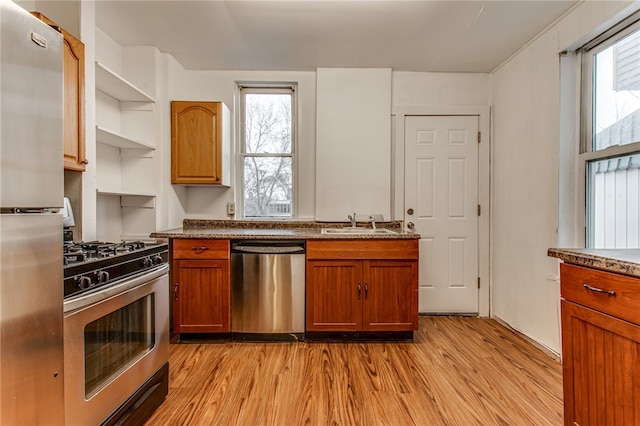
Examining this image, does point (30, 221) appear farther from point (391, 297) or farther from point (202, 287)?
point (391, 297)

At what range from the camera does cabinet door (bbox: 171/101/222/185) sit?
2.92 meters

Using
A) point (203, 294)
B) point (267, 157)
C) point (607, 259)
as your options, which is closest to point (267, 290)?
point (203, 294)

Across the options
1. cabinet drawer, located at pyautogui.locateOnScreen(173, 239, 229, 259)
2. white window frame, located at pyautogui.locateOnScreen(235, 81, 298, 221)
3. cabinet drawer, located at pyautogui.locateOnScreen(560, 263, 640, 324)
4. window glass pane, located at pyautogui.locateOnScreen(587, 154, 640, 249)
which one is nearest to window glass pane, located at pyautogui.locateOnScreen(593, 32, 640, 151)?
window glass pane, located at pyautogui.locateOnScreen(587, 154, 640, 249)

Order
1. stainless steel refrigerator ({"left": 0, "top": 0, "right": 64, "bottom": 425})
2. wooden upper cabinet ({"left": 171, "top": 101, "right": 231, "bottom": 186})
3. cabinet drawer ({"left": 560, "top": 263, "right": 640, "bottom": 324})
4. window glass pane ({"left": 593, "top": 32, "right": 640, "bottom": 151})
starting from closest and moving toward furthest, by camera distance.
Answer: stainless steel refrigerator ({"left": 0, "top": 0, "right": 64, "bottom": 425})
cabinet drawer ({"left": 560, "top": 263, "right": 640, "bottom": 324})
window glass pane ({"left": 593, "top": 32, "right": 640, "bottom": 151})
wooden upper cabinet ({"left": 171, "top": 101, "right": 231, "bottom": 186})

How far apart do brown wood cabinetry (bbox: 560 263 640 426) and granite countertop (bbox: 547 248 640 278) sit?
0.08 ft

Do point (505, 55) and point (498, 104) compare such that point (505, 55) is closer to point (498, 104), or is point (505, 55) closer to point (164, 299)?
point (498, 104)

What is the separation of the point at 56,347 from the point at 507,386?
2.31m

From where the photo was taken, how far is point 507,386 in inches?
77.4

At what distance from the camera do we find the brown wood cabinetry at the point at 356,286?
8.40ft

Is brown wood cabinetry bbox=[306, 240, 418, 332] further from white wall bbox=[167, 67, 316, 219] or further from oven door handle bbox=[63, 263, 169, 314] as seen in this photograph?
oven door handle bbox=[63, 263, 169, 314]

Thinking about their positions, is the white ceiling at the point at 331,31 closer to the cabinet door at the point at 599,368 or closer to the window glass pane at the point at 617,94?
the window glass pane at the point at 617,94

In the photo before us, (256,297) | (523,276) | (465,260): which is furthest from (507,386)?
(256,297)

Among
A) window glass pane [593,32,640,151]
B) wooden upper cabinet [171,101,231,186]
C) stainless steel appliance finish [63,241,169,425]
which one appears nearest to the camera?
stainless steel appliance finish [63,241,169,425]

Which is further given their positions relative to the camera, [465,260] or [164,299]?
[465,260]
